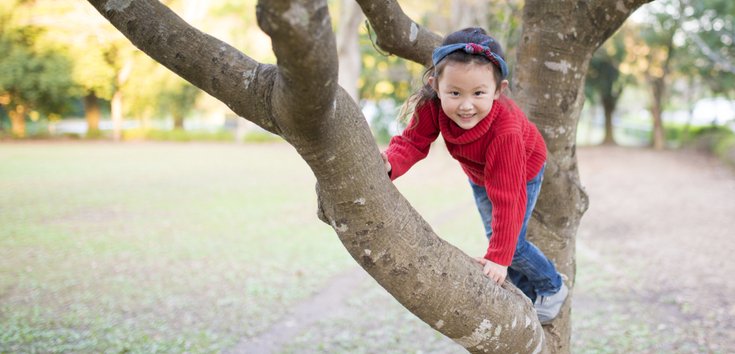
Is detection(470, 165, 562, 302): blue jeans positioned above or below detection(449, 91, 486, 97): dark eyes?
below

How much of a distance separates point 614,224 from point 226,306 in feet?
24.3

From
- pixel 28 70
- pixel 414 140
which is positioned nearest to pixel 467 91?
pixel 414 140

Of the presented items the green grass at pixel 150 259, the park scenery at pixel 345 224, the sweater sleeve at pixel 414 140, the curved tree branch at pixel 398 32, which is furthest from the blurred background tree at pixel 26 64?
the sweater sleeve at pixel 414 140

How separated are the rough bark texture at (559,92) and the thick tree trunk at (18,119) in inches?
1243

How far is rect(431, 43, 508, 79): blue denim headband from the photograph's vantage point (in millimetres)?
2104

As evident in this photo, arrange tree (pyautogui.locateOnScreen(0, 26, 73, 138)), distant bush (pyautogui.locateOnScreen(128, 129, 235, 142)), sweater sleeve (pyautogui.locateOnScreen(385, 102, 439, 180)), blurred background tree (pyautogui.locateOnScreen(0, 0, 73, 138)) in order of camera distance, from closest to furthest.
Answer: sweater sleeve (pyautogui.locateOnScreen(385, 102, 439, 180)) → blurred background tree (pyautogui.locateOnScreen(0, 0, 73, 138)) → tree (pyautogui.locateOnScreen(0, 26, 73, 138)) → distant bush (pyautogui.locateOnScreen(128, 129, 235, 142))

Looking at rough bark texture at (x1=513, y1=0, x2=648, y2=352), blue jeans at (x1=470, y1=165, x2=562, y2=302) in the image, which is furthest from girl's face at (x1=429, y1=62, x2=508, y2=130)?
rough bark texture at (x1=513, y1=0, x2=648, y2=352)

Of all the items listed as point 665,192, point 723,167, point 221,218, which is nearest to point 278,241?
point 221,218

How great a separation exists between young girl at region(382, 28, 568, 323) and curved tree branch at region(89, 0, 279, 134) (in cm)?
66

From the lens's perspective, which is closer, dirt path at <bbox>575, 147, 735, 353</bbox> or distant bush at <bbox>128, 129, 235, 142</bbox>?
dirt path at <bbox>575, 147, 735, 353</bbox>

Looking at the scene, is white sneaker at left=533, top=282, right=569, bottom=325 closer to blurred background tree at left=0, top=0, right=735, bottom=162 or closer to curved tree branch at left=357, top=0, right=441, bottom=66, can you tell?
curved tree branch at left=357, top=0, right=441, bottom=66

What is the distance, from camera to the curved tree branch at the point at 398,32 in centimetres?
257

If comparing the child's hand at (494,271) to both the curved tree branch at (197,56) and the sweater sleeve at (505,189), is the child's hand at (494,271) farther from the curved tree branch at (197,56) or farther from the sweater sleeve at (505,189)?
the curved tree branch at (197,56)

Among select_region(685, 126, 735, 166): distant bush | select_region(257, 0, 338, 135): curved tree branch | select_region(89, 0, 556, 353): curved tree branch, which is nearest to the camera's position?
select_region(257, 0, 338, 135): curved tree branch
